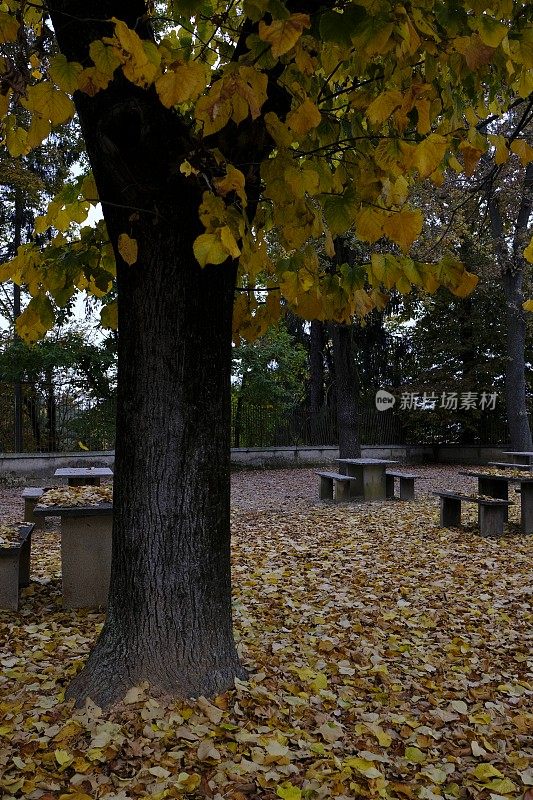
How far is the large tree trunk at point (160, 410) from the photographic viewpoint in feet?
9.87

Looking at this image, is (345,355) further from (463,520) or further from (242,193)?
(242,193)

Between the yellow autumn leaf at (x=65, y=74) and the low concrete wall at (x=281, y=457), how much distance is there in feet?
32.1

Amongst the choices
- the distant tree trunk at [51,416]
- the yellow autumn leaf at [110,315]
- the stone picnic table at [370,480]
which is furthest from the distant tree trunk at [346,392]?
the yellow autumn leaf at [110,315]

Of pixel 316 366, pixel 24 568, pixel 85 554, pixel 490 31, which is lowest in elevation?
pixel 24 568

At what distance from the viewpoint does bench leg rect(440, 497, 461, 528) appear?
823 cm

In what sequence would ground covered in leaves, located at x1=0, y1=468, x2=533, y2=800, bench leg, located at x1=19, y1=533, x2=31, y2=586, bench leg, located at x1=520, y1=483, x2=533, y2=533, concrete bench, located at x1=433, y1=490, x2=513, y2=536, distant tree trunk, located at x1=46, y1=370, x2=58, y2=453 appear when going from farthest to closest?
1. distant tree trunk, located at x1=46, y1=370, x2=58, y2=453
2. bench leg, located at x1=520, y1=483, x2=533, y2=533
3. concrete bench, located at x1=433, y1=490, x2=513, y2=536
4. bench leg, located at x1=19, y1=533, x2=31, y2=586
5. ground covered in leaves, located at x1=0, y1=468, x2=533, y2=800

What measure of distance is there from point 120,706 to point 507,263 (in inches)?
629

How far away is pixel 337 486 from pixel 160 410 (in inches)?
307

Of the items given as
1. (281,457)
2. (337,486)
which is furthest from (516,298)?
(337,486)

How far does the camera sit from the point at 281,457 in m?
17.3

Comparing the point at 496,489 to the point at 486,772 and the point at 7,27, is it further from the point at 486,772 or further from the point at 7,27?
the point at 7,27

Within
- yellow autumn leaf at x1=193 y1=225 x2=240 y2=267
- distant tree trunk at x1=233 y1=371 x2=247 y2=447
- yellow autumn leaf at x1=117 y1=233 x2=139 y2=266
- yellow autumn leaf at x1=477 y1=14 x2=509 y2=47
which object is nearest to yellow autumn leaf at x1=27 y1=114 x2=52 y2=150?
yellow autumn leaf at x1=117 y1=233 x2=139 y2=266

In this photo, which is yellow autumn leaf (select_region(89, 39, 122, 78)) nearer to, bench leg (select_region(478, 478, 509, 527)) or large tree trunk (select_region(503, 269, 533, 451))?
bench leg (select_region(478, 478, 509, 527))

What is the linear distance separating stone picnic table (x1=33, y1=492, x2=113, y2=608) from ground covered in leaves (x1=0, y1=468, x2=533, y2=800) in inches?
5.3
